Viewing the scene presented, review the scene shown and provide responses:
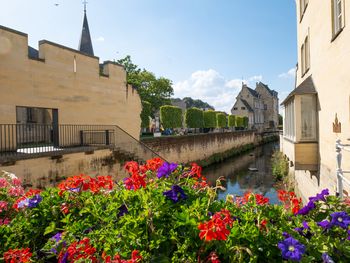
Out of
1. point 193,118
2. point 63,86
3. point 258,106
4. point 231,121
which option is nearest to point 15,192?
point 63,86

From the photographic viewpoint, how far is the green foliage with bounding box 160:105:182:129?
2730 cm

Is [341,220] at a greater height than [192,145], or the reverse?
[341,220]

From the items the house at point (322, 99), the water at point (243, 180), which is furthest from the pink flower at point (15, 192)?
the water at point (243, 180)

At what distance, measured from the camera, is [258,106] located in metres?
69.2

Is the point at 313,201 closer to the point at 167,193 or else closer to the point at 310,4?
the point at 167,193

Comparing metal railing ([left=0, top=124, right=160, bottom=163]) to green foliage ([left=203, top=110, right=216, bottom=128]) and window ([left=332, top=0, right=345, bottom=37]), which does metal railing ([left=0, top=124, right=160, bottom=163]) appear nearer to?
window ([left=332, top=0, right=345, bottom=37])

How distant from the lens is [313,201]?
215 centimetres

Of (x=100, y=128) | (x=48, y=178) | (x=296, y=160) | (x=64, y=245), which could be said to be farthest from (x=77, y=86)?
(x=64, y=245)

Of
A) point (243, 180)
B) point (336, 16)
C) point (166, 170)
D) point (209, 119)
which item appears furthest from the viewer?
point (209, 119)

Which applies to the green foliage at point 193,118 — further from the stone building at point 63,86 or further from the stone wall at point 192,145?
the stone building at point 63,86

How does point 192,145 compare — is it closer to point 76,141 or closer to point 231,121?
point 76,141

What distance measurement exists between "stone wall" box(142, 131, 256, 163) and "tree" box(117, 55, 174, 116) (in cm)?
1160

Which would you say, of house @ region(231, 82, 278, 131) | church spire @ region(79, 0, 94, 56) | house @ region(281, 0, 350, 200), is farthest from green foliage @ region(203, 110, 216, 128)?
house @ region(231, 82, 278, 131)

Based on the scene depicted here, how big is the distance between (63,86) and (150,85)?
2718cm
